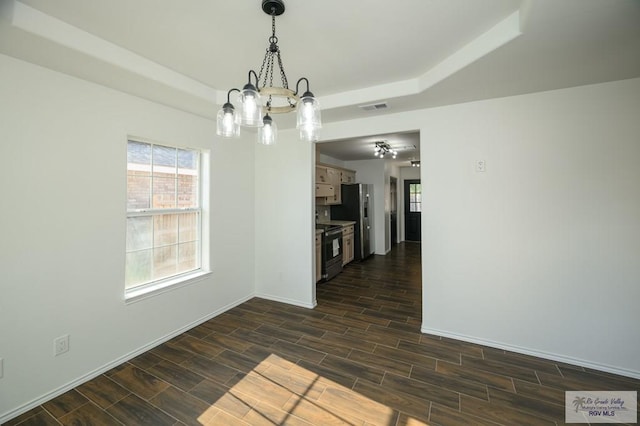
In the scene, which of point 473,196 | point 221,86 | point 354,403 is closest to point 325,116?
point 221,86

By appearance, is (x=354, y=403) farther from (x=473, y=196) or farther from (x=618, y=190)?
(x=618, y=190)

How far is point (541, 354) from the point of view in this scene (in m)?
2.49

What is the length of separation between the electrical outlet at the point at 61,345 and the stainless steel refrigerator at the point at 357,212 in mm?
5094

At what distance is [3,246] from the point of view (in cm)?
178

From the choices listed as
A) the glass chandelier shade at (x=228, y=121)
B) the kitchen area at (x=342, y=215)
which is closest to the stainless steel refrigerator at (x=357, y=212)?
the kitchen area at (x=342, y=215)

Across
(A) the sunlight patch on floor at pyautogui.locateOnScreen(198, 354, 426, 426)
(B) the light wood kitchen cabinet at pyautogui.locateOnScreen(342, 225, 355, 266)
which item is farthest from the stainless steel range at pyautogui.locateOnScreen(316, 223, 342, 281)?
(A) the sunlight patch on floor at pyautogui.locateOnScreen(198, 354, 426, 426)

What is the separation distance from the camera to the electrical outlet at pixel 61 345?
79.8 inches

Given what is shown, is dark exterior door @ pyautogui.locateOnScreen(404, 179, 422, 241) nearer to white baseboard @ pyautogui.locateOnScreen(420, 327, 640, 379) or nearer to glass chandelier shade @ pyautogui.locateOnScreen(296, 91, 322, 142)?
white baseboard @ pyautogui.locateOnScreen(420, 327, 640, 379)

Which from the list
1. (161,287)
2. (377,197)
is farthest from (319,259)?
(377,197)

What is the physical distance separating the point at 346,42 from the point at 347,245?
176 inches

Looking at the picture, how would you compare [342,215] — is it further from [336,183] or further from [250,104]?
[250,104]

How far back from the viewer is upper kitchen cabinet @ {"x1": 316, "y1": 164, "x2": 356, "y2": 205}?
5364 mm

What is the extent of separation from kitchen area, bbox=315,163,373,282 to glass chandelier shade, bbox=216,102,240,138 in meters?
3.32

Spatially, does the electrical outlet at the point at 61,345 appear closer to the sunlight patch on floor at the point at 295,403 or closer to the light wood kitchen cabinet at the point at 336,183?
the sunlight patch on floor at the point at 295,403
